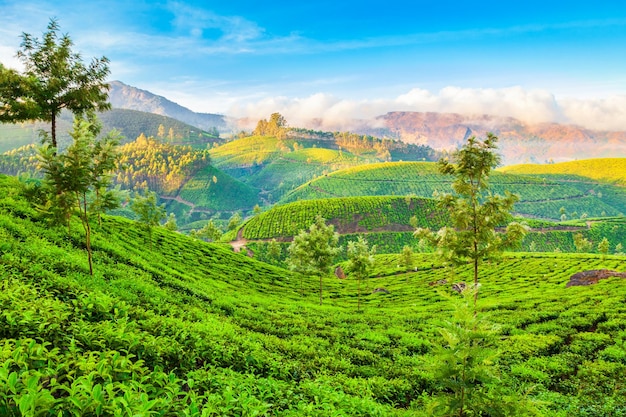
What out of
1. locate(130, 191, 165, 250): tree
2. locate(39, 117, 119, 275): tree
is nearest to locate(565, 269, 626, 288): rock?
locate(39, 117, 119, 275): tree

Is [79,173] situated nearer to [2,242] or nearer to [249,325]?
[2,242]

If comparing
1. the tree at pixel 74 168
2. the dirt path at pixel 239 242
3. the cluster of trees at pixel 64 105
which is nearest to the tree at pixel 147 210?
the cluster of trees at pixel 64 105

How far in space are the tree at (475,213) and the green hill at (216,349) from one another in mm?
6079

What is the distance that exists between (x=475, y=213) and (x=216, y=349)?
60.7 ft

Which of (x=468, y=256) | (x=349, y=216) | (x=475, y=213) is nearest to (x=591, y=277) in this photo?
(x=468, y=256)

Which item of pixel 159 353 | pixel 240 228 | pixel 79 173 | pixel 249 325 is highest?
pixel 79 173

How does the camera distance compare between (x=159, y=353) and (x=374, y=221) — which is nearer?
(x=159, y=353)

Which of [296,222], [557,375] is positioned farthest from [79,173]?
[296,222]

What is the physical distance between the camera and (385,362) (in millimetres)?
15914

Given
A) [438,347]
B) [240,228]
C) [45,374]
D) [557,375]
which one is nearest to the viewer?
[45,374]

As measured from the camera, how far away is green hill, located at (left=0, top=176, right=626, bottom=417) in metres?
5.83

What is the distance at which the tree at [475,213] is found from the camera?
2128 centimetres

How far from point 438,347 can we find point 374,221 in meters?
174

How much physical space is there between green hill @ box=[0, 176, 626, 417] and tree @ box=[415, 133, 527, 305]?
19.9ft
